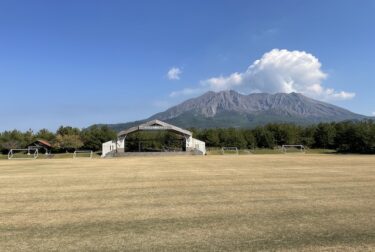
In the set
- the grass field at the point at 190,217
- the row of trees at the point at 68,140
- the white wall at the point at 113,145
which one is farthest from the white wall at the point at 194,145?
the grass field at the point at 190,217

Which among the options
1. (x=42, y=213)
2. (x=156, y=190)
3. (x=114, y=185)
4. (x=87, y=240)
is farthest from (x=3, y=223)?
(x=114, y=185)

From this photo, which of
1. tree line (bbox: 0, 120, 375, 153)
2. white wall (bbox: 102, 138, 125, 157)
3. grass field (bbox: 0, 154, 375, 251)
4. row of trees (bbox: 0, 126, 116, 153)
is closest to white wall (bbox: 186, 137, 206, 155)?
white wall (bbox: 102, 138, 125, 157)

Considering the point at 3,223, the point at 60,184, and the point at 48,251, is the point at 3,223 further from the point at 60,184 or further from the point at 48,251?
the point at 60,184

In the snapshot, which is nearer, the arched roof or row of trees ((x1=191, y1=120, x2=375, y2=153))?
the arched roof

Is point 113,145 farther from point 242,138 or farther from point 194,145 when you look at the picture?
point 242,138

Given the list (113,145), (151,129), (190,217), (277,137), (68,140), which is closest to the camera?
(190,217)

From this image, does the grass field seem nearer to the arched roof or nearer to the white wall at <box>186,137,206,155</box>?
the arched roof

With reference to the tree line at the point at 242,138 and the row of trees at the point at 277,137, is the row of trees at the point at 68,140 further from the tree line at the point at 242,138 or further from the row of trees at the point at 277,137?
the row of trees at the point at 277,137

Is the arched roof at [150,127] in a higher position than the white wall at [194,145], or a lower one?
higher

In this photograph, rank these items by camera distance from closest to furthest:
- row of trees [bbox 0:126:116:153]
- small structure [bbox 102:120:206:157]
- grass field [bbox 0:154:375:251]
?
grass field [bbox 0:154:375:251] < small structure [bbox 102:120:206:157] < row of trees [bbox 0:126:116:153]

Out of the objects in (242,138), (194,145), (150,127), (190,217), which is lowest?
(190,217)

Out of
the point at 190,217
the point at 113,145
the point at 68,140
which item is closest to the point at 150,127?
the point at 113,145

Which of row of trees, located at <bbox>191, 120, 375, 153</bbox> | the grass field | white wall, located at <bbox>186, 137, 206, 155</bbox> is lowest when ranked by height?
the grass field

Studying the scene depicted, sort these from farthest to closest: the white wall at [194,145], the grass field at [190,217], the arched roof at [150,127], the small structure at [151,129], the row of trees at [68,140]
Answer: the row of trees at [68,140] < the white wall at [194,145] < the arched roof at [150,127] < the small structure at [151,129] < the grass field at [190,217]
